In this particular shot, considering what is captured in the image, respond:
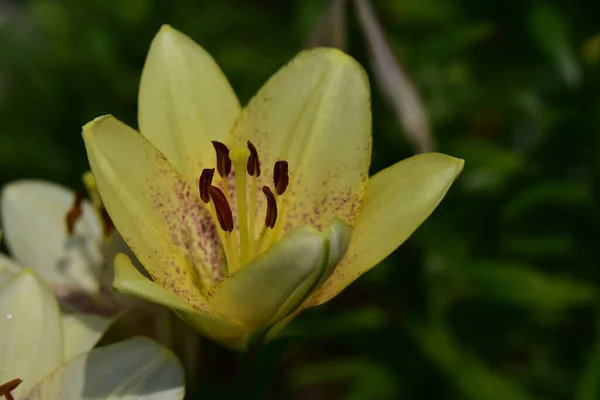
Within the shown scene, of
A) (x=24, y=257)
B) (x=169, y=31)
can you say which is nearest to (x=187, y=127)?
(x=169, y=31)

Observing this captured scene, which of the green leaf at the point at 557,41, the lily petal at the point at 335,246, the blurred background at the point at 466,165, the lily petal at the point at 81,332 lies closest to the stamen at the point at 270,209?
the lily petal at the point at 335,246

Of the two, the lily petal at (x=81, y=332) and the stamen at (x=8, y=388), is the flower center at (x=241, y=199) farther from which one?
the stamen at (x=8, y=388)

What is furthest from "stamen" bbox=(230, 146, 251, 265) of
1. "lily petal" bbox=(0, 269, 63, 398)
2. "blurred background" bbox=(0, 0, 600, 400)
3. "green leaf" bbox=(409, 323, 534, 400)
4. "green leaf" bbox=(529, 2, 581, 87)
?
"green leaf" bbox=(529, 2, 581, 87)

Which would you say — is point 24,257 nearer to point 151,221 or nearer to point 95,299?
point 95,299

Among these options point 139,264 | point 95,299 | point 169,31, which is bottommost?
point 95,299

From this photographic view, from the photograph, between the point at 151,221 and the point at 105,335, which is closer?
the point at 151,221

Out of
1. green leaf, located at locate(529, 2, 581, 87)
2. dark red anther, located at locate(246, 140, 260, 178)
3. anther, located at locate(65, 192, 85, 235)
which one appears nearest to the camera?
dark red anther, located at locate(246, 140, 260, 178)

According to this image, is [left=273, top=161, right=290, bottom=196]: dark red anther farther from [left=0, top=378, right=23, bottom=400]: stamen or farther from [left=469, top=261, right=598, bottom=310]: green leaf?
[left=469, top=261, right=598, bottom=310]: green leaf
